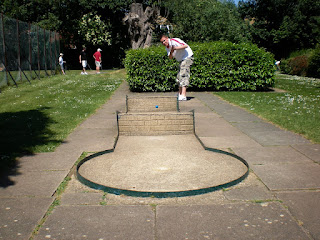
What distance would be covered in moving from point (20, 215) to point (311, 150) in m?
3.97

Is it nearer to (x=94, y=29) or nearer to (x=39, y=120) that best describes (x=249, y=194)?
(x=39, y=120)

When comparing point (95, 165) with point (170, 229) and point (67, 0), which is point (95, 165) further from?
point (67, 0)

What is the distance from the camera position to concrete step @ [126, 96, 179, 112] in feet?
24.1

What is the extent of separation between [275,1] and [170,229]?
4537cm

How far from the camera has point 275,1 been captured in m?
41.8

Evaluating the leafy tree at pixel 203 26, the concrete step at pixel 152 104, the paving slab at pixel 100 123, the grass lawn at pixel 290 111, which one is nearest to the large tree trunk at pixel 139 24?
the leafy tree at pixel 203 26

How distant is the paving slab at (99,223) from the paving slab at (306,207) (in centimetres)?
126

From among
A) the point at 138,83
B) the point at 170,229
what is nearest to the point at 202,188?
the point at 170,229

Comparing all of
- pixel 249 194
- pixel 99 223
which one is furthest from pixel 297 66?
pixel 99 223

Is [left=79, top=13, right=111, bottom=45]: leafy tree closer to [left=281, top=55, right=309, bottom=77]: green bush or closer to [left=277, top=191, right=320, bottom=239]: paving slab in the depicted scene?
[left=281, top=55, right=309, bottom=77]: green bush

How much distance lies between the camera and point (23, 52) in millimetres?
15906

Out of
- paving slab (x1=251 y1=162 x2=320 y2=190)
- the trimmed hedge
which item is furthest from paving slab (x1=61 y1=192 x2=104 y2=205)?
the trimmed hedge

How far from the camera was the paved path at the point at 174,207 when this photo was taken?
2.47m

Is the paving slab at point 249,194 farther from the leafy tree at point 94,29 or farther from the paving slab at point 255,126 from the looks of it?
the leafy tree at point 94,29
